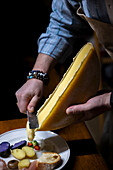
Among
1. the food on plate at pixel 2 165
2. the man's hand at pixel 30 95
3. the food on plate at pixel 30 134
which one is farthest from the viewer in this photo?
the man's hand at pixel 30 95

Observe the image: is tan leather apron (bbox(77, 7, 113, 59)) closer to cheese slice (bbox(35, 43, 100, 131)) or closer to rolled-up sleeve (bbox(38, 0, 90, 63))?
cheese slice (bbox(35, 43, 100, 131))

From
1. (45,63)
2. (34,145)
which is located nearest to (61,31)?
(45,63)

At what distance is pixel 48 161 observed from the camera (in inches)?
31.1

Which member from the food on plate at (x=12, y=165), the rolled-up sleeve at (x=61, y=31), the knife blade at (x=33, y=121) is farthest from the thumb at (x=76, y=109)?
the rolled-up sleeve at (x=61, y=31)

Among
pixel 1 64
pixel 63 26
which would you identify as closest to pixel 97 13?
pixel 63 26

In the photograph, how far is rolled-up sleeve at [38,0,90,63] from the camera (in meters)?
1.06

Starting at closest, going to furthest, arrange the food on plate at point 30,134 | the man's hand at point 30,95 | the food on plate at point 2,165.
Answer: the food on plate at point 2,165, the food on plate at point 30,134, the man's hand at point 30,95

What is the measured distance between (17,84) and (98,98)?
1.15 m

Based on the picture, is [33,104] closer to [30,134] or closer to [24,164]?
[30,134]

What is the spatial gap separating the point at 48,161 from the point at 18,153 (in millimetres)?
117

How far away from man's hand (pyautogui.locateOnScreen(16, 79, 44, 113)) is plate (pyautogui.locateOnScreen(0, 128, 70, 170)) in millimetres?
103

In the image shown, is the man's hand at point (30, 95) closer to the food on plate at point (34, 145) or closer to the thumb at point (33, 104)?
the thumb at point (33, 104)

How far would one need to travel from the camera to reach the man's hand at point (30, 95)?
3.22 feet

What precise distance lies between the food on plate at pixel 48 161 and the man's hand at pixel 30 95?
23 cm
